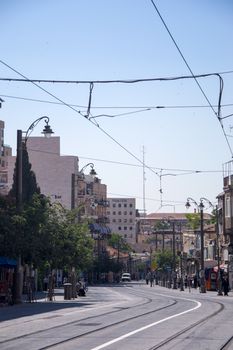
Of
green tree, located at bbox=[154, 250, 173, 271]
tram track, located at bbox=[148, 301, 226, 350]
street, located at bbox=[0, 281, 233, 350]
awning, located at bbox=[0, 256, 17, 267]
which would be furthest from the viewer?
green tree, located at bbox=[154, 250, 173, 271]

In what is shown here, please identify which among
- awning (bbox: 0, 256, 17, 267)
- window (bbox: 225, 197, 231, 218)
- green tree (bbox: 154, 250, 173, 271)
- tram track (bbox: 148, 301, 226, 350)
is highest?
window (bbox: 225, 197, 231, 218)

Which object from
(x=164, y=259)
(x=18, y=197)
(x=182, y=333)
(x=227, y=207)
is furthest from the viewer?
(x=164, y=259)

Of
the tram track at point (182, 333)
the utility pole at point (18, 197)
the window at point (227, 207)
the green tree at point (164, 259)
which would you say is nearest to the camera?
the tram track at point (182, 333)

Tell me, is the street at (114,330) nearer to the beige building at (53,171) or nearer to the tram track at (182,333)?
the tram track at (182,333)

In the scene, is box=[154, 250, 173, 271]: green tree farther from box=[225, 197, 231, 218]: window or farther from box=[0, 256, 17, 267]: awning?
box=[0, 256, 17, 267]: awning

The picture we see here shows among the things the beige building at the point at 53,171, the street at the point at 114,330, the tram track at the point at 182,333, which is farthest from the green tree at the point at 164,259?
the tram track at the point at 182,333

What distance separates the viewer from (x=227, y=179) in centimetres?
8056

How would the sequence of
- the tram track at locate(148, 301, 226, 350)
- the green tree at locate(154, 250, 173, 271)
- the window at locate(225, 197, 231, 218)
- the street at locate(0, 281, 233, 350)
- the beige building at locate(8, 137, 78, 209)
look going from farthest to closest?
1. the green tree at locate(154, 250, 173, 271)
2. the beige building at locate(8, 137, 78, 209)
3. the window at locate(225, 197, 231, 218)
4. the street at locate(0, 281, 233, 350)
5. the tram track at locate(148, 301, 226, 350)

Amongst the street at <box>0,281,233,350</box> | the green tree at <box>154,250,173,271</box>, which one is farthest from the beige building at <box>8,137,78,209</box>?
the street at <box>0,281,233,350</box>

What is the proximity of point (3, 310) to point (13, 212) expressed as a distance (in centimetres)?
666

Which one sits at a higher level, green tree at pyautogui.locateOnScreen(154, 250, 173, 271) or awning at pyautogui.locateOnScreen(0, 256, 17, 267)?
green tree at pyautogui.locateOnScreen(154, 250, 173, 271)

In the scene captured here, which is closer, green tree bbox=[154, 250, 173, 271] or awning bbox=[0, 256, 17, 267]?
awning bbox=[0, 256, 17, 267]

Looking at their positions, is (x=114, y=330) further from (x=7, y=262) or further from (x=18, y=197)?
(x=7, y=262)

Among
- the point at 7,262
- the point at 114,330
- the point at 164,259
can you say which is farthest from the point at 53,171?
the point at 114,330
